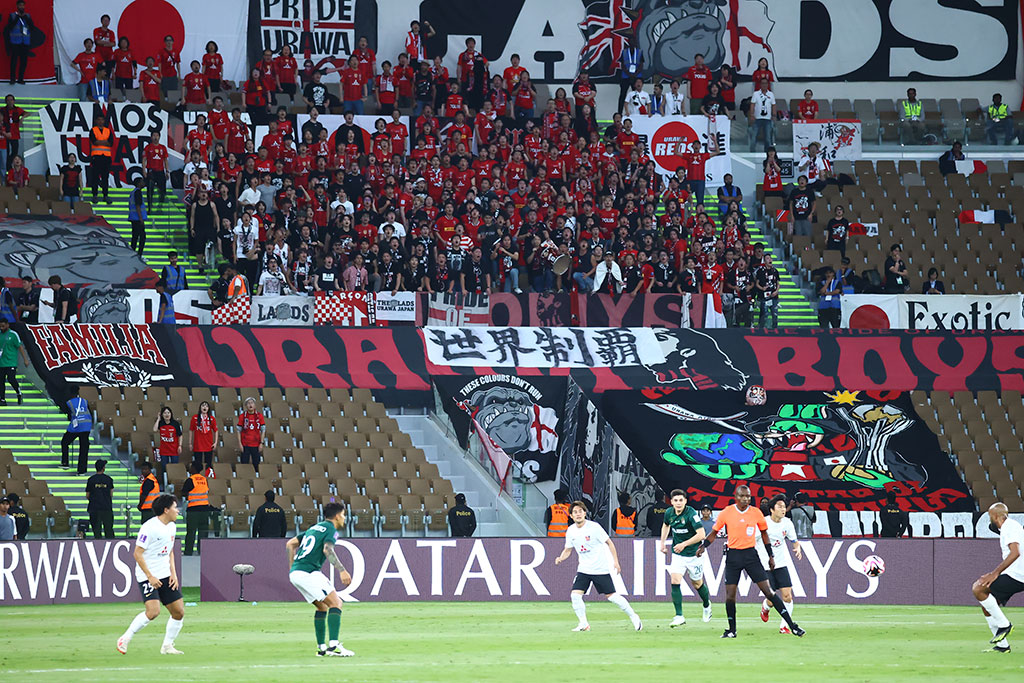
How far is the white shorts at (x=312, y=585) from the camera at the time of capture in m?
15.8

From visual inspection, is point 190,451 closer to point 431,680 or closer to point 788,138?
point 431,680

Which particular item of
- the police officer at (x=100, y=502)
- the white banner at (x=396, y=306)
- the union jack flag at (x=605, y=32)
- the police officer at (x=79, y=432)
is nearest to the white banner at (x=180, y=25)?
the union jack flag at (x=605, y=32)

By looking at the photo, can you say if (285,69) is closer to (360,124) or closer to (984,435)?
(360,124)

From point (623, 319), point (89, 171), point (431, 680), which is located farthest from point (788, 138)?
point (431, 680)

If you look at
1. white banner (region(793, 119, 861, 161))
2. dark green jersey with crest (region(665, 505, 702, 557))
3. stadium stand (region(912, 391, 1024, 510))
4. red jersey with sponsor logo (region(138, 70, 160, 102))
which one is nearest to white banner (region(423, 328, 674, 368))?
stadium stand (region(912, 391, 1024, 510))

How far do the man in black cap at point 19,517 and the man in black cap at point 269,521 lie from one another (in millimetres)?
3976

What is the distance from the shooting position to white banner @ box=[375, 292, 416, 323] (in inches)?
1276

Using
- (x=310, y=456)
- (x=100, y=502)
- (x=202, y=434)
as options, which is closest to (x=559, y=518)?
(x=310, y=456)

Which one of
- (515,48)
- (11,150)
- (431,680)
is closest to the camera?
(431,680)

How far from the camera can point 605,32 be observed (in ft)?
147

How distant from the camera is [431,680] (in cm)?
1420

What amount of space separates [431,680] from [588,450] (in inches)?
644

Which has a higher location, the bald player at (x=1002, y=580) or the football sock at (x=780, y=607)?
the bald player at (x=1002, y=580)

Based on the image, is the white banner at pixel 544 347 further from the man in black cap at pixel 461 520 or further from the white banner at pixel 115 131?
the white banner at pixel 115 131
